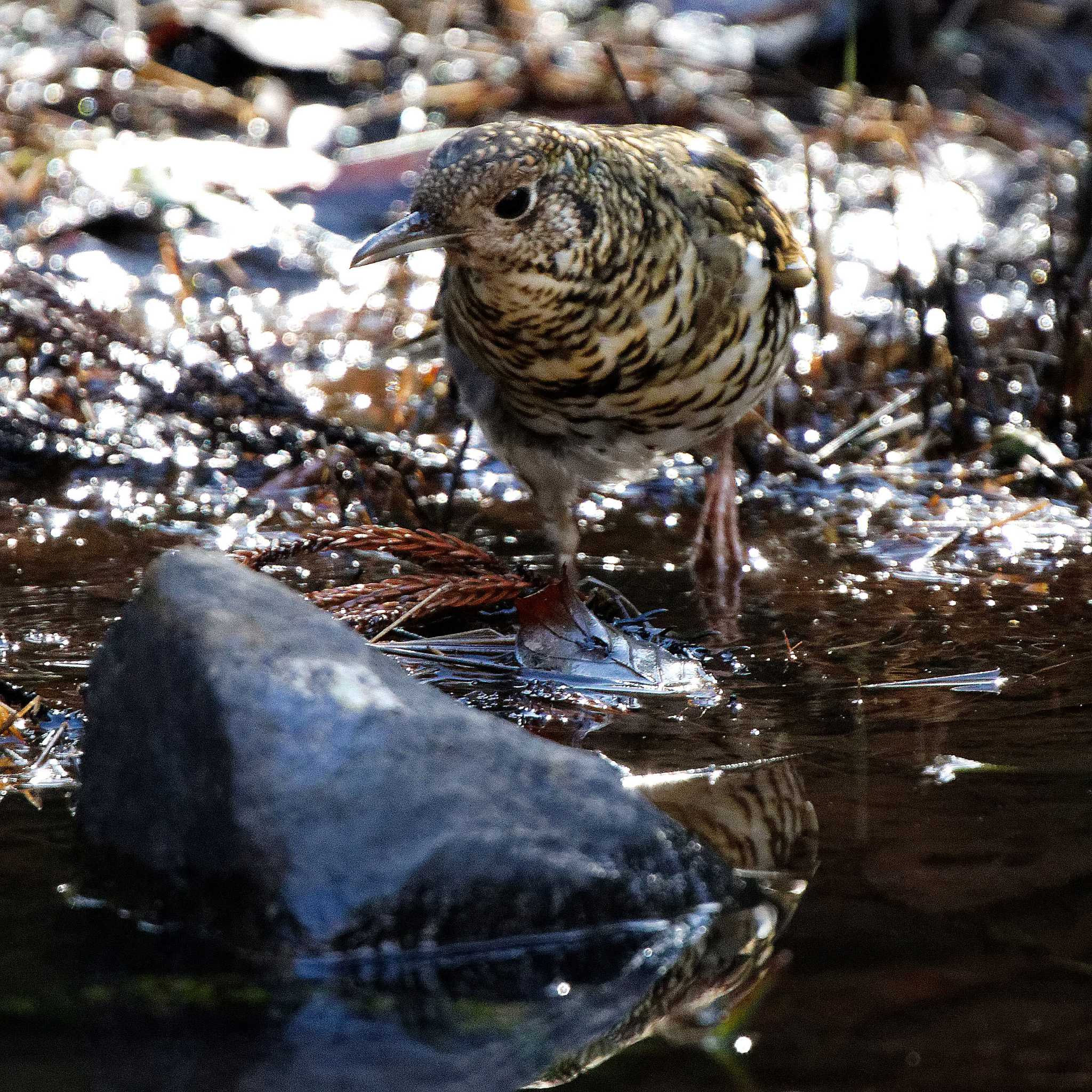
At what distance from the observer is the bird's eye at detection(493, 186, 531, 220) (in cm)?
339

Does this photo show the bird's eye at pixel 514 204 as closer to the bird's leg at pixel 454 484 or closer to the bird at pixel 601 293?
the bird at pixel 601 293

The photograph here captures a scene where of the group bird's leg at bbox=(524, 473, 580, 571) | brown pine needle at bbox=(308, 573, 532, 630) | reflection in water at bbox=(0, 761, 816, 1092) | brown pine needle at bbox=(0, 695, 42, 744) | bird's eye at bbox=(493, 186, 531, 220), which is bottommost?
bird's leg at bbox=(524, 473, 580, 571)

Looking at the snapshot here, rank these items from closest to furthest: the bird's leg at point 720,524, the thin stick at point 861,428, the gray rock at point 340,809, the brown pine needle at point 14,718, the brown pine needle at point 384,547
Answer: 1. the gray rock at point 340,809
2. the brown pine needle at point 14,718
3. the brown pine needle at point 384,547
4. the bird's leg at point 720,524
5. the thin stick at point 861,428

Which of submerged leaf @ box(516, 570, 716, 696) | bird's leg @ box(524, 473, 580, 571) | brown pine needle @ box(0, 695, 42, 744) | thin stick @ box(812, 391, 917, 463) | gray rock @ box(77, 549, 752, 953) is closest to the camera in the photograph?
gray rock @ box(77, 549, 752, 953)

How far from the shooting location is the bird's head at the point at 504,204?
11.0ft

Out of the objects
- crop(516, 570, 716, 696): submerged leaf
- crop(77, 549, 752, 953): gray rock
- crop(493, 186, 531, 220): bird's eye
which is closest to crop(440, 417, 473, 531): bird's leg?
crop(516, 570, 716, 696): submerged leaf

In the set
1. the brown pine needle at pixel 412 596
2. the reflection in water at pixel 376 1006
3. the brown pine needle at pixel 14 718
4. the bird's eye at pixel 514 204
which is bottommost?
the brown pine needle at pixel 412 596

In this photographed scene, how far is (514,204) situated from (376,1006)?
1819 millimetres

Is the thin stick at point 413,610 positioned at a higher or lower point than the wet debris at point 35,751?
lower

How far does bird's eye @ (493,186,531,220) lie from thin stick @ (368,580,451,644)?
832 millimetres

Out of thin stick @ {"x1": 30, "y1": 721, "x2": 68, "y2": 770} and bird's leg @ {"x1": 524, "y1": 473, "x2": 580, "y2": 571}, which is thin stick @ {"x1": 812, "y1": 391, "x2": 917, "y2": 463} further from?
thin stick @ {"x1": 30, "y1": 721, "x2": 68, "y2": 770}

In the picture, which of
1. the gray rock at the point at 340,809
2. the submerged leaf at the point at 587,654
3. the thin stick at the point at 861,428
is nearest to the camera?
the gray rock at the point at 340,809

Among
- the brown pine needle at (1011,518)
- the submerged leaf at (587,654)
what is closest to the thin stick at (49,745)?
the submerged leaf at (587,654)

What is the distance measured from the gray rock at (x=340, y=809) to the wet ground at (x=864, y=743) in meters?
0.16
